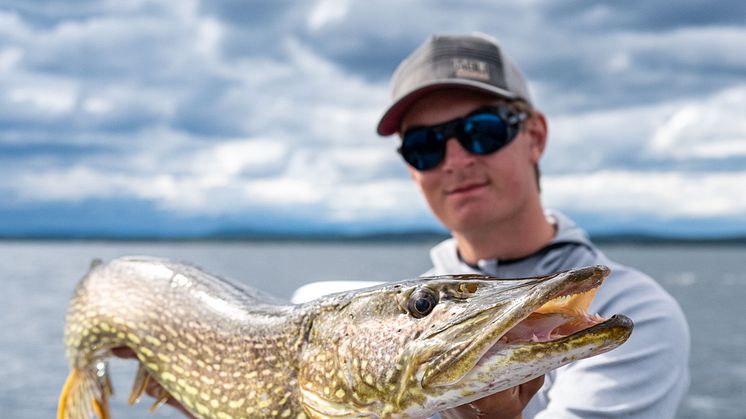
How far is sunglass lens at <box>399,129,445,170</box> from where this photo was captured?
3510mm

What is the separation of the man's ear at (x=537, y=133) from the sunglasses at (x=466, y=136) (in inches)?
11.1

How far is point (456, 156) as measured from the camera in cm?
348

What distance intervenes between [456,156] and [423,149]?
0.59 ft

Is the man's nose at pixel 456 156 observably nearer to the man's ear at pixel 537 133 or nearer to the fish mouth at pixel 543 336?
the man's ear at pixel 537 133

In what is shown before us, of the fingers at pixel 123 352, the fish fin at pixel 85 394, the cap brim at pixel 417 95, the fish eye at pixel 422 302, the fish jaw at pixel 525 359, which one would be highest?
the cap brim at pixel 417 95

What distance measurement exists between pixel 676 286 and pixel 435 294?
58.5m

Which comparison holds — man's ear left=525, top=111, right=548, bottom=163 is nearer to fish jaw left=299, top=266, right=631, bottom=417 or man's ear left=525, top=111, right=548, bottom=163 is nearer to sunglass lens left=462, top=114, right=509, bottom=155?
sunglass lens left=462, top=114, right=509, bottom=155

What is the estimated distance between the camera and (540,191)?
13.1 ft

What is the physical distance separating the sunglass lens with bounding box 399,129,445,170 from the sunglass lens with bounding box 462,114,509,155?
144mm

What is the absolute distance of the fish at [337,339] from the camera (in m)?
1.66

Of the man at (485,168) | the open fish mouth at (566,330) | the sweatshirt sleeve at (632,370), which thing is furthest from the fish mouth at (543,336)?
the man at (485,168)

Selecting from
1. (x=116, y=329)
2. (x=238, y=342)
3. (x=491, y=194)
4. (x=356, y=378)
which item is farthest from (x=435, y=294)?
(x=116, y=329)

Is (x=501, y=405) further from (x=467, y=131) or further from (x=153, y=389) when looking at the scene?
(x=153, y=389)

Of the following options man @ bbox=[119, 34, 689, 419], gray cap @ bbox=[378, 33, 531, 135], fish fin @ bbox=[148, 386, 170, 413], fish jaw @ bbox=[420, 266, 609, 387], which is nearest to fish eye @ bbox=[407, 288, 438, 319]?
fish jaw @ bbox=[420, 266, 609, 387]
